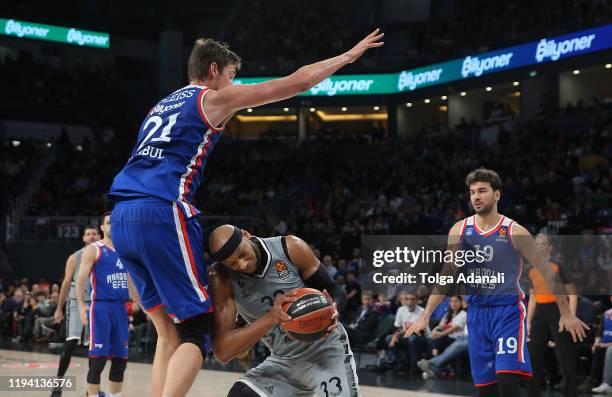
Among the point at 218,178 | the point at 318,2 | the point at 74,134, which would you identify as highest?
the point at 318,2

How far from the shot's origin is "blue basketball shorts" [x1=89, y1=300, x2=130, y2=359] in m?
7.90

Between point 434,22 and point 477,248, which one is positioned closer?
point 477,248

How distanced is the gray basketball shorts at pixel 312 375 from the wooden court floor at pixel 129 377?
15.3 ft

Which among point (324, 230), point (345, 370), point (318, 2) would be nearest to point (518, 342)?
point (345, 370)

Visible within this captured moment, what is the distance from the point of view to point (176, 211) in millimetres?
4164

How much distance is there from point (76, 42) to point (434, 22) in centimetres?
1404

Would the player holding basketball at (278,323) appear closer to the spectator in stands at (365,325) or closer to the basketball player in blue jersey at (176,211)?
the basketball player in blue jersey at (176,211)

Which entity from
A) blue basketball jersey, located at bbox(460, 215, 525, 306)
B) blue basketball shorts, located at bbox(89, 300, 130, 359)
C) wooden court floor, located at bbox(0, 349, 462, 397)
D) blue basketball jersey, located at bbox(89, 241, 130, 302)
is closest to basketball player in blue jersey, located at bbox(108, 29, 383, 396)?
blue basketball jersey, located at bbox(460, 215, 525, 306)

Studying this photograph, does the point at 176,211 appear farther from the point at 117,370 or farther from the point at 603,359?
the point at 603,359

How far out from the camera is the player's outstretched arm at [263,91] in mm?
4133

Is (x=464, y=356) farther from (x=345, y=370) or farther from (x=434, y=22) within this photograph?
(x=434, y=22)

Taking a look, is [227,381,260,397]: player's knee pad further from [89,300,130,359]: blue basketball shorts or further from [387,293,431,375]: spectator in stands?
[387,293,431,375]: spectator in stands

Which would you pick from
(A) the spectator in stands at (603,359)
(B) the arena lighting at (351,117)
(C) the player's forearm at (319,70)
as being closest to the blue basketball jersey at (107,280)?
(C) the player's forearm at (319,70)

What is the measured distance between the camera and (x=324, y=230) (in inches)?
786
